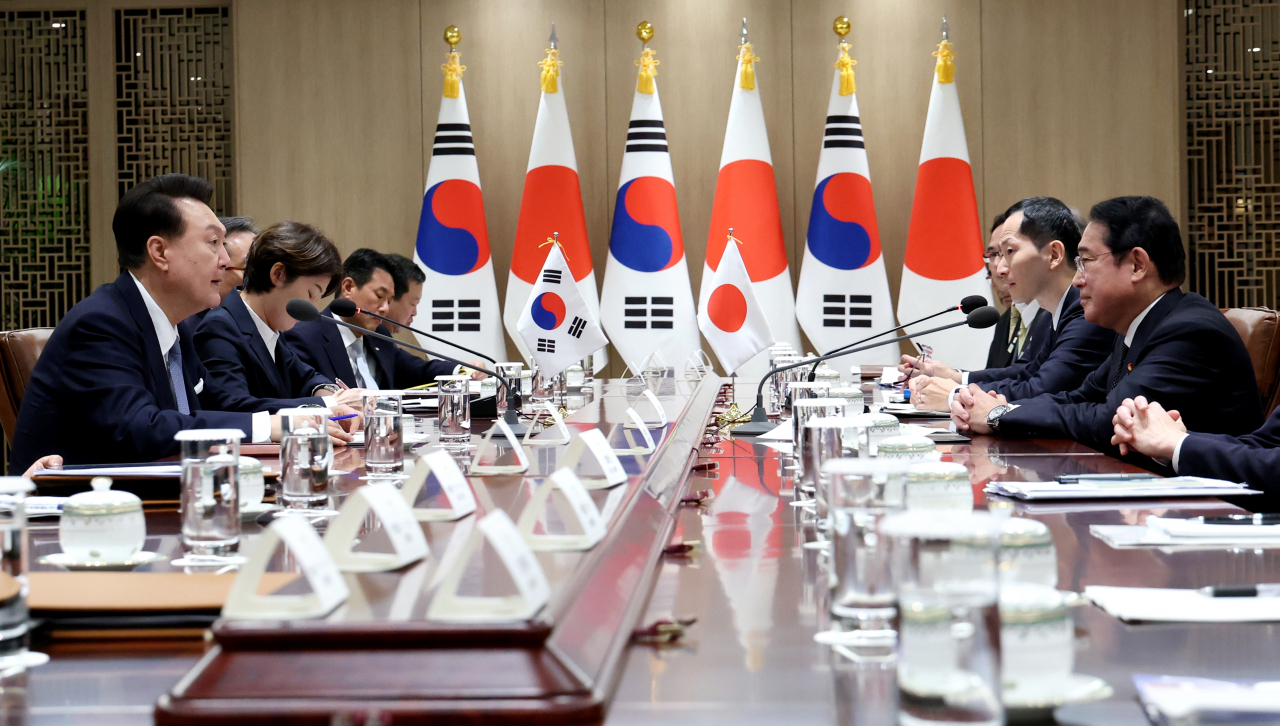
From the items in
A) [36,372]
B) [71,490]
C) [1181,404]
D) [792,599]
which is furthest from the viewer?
[1181,404]

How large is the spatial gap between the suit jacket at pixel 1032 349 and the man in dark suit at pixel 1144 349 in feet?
3.40

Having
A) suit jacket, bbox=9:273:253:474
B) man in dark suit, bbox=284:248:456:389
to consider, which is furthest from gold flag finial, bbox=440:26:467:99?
suit jacket, bbox=9:273:253:474

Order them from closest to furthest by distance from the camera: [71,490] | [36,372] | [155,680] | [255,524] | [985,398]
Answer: [155,680]
[255,524]
[71,490]
[36,372]
[985,398]

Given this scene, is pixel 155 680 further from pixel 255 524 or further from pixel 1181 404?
pixel 1181 404

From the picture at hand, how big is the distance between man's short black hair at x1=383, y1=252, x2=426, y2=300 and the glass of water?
12.5 feet

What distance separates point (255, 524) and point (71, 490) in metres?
0.51

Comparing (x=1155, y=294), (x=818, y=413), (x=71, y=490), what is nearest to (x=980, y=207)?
(x=1155, y=294)

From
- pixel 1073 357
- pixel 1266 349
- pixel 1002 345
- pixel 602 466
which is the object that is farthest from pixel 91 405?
pixel 1002 345

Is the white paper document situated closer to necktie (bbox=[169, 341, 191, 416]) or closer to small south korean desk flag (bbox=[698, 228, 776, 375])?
necktie (bbox=[169, 341, 191, 416])

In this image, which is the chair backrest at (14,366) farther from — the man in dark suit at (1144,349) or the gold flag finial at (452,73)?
the gold flag finial at (452,73)

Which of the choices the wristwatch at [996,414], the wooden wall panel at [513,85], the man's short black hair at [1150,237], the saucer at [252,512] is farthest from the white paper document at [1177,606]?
the wooden wall panel at [513,85]

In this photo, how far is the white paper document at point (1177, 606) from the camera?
1.12 meters

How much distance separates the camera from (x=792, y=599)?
4.02ft

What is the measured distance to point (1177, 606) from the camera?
1.16 metres
